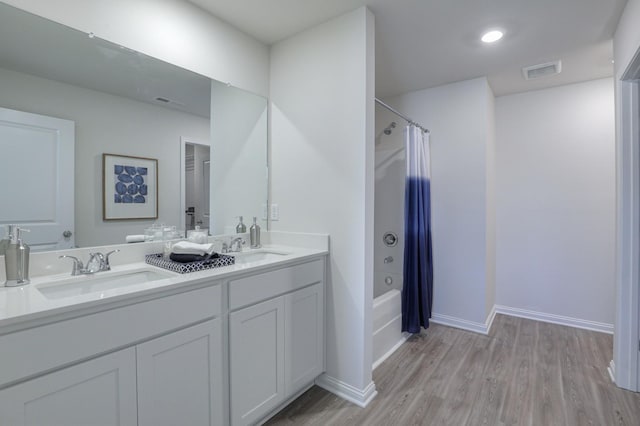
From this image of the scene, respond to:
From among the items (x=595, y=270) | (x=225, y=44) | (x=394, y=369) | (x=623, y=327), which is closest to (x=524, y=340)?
A: (x=623, y=327)

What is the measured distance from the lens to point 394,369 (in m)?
2.34

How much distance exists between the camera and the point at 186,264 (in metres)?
1.51

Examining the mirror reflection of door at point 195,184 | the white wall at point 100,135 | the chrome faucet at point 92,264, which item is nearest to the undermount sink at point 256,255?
the mirror reflection of door at point 195,184

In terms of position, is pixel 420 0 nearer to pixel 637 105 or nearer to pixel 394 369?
pixel 637 105

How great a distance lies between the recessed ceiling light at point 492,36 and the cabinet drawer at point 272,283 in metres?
2.00

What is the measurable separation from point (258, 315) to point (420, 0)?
205cm

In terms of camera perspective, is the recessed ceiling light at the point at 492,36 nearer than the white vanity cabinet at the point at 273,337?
No

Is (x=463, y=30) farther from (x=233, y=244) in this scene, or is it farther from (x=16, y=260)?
(x=16, y=260)

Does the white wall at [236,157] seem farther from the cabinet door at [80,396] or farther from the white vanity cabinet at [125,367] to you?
the cabinet door at [80,396]

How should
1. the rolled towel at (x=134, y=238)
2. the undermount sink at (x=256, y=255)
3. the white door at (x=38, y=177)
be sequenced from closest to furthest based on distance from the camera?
the white door at (x=38, y=177) < the rolled towel at (x=134, y=238) < the undermount sink at (x=256, y=255)

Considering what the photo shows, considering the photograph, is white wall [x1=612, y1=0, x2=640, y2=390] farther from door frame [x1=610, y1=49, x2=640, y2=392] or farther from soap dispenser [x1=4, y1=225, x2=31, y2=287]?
soap dispenser [x1=4, y1=225, x2=31, y2=287]

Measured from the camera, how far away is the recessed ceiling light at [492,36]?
2.20 metres

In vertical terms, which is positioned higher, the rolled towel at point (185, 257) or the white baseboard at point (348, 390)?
the rolled towel at point (185, 257)

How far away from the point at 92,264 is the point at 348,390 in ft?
5.37
